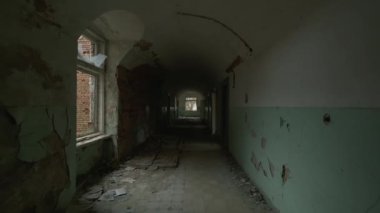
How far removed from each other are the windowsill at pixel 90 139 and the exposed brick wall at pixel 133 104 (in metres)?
0.47

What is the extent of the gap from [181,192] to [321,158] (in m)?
2.13

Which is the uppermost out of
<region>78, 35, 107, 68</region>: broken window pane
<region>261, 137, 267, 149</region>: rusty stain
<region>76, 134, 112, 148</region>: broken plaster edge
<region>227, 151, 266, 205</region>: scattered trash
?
<region>78, 35, 107, 68</region>: broken window pane

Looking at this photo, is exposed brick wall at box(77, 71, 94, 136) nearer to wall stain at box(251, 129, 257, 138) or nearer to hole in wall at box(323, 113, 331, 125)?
wall stain at box(251, 129, 257, 138)

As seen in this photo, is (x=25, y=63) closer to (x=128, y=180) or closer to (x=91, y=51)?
(x=128, y=180)

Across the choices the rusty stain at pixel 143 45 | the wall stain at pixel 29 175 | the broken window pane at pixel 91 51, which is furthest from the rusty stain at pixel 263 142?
the broken window pane at pixel 91 51

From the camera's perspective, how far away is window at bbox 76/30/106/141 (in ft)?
Result: 14.8

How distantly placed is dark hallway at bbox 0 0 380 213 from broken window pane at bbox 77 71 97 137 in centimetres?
2

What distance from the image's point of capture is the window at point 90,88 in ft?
14.8

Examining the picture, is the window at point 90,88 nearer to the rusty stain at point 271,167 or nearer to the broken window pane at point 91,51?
the broken window pane at point 91,51

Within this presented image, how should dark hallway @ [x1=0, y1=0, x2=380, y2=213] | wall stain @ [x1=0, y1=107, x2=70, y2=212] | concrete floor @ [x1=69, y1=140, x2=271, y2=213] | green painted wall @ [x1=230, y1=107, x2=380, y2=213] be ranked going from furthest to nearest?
concrete floor @ [x1=69, y1=140, x2=271, y2=213], wall stain @ [x1=0, y1=107, x2=70, y2=212], dark hallway @ [x1=0, y1=0, x2=380, y2=213], green painted wall @ [x1=230, y1=107, x2=380, y2=213]

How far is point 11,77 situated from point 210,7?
2.17 meters

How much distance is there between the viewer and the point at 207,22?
3.67 metres

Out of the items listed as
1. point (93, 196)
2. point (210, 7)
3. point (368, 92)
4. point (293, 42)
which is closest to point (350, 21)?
point (368, 92)

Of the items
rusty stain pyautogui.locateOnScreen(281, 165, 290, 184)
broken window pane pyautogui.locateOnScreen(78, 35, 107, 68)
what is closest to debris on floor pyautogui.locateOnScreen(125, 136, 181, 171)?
broken window pane pyautogui.locateOnScreen(78, 35, 107, 68)
